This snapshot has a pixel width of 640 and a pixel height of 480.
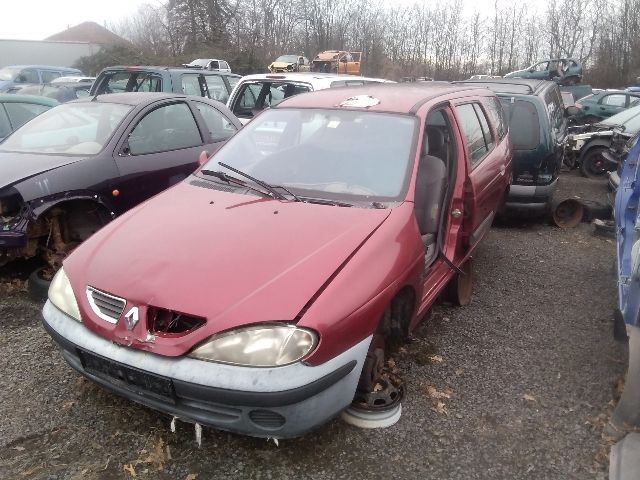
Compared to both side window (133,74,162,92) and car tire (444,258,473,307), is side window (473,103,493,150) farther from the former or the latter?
side window (133,74,162,92)

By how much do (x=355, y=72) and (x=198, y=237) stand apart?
23.8 metres

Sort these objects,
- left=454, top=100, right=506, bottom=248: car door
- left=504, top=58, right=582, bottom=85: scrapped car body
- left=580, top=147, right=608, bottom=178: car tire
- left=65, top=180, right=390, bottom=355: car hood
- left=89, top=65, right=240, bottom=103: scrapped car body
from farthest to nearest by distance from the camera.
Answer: left=504, top=58, right=582, bottom=85: scrapped car body → left=580, top=147, right=608, bottom=178: car tire → left=89, top=65, right=240, bottom=103: scrapped car body → left=454, top=100, right=506, bottom=248: car door → left=65, top=180, right=390, bottom=355: car hood

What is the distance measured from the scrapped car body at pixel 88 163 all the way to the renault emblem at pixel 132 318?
2.30 m

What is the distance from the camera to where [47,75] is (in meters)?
17.8

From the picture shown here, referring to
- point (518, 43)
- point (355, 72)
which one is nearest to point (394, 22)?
point (518, 43)

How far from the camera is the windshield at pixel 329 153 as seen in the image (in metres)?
3.25

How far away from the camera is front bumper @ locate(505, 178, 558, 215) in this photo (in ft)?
21.0

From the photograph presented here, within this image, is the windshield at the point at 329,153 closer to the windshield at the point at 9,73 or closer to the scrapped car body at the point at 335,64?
the windshield at the point at 9,73

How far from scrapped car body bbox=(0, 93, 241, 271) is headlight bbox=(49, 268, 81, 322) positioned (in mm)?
1622

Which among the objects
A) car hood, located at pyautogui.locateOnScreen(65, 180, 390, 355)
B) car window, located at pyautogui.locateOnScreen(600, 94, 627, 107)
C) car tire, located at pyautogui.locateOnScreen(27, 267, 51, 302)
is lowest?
car window, located at pyautogui.locateOnScreen(600, 94, 627, 107)

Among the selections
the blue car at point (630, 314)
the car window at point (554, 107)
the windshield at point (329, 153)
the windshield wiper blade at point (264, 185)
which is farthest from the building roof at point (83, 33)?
the blue car at point (630, 314)

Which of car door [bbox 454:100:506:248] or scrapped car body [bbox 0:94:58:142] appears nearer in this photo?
car door [bbox 454:100:506:248]

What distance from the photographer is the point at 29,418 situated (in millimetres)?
2893

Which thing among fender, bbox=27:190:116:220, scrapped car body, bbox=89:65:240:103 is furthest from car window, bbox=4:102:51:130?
fender, bbox=27:190:116:220
